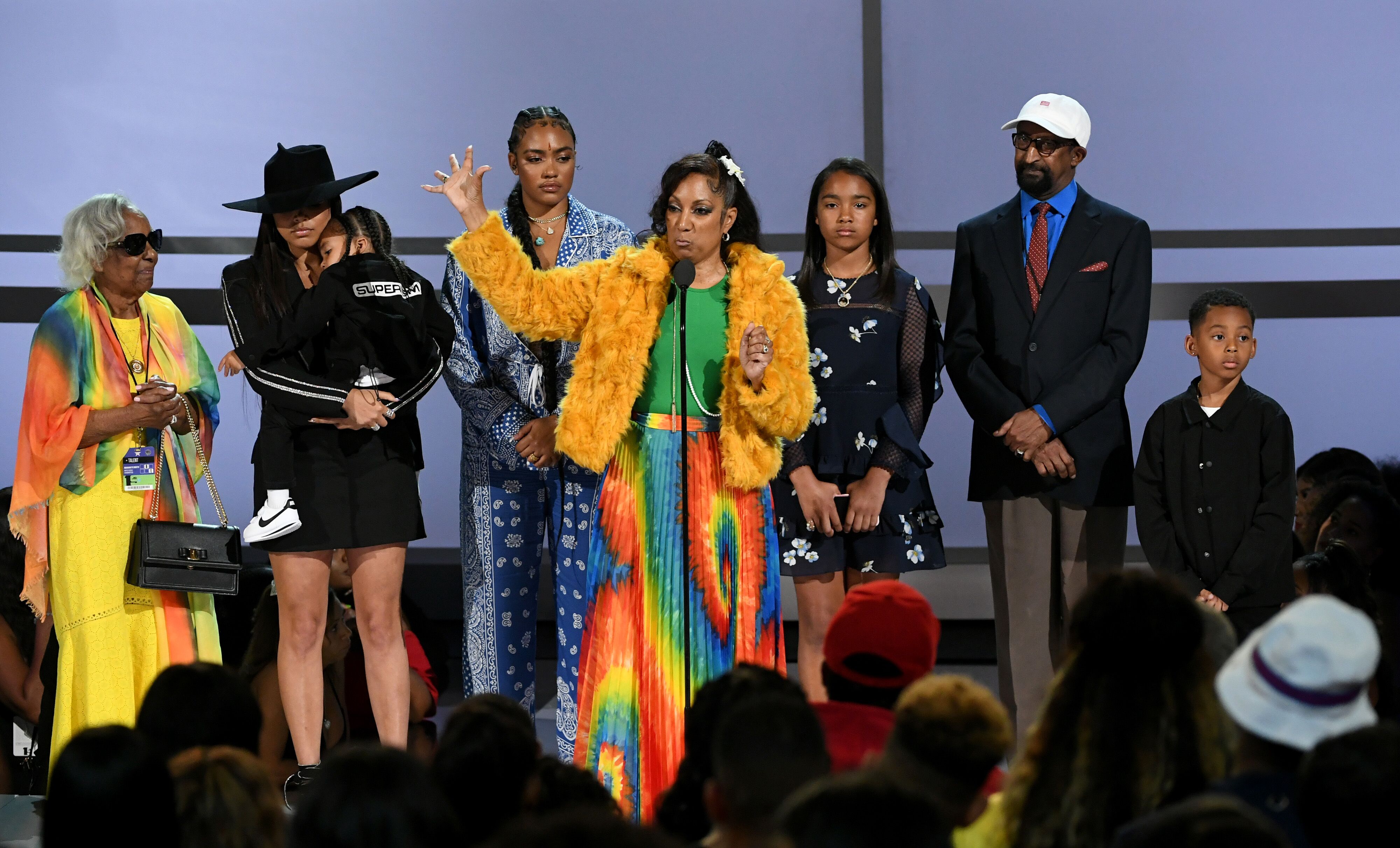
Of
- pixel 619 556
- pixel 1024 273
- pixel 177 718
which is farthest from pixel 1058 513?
pixel 177 718

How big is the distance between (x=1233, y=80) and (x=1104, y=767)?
4.17 metres

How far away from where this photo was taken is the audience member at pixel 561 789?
2031 mm

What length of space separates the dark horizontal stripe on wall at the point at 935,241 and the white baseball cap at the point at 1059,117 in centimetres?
179

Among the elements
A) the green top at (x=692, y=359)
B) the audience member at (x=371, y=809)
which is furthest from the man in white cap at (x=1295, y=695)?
the green top at (x=692, y=359)

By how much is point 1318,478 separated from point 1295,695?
325 cm

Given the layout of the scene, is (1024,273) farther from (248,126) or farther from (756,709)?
(248,126)

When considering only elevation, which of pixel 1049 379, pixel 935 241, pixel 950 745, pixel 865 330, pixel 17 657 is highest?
pixel 935 241

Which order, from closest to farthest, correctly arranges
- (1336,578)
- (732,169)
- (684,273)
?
(684,273)
(732,169)
(1336,578)

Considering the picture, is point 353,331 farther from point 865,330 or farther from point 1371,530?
point 1371,530

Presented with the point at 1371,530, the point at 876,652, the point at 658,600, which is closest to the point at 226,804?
the point at 876,652

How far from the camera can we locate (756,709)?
177 cm

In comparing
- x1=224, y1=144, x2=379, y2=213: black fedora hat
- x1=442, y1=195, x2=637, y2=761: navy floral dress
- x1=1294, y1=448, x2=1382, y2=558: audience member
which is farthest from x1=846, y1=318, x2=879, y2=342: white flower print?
x1=1294, y1=448, x2=1382, y2=558: audience member

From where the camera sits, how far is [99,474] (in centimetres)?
357

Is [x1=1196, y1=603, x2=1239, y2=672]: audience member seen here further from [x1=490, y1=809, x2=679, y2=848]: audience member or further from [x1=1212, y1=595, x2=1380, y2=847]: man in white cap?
[x1=490, y1=809, x2=679, y2=848]: audience member
